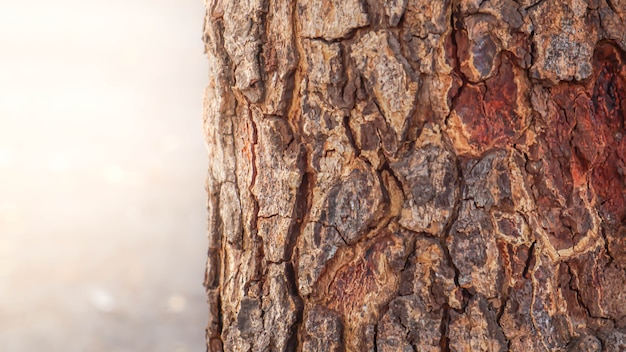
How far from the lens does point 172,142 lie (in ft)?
5.05

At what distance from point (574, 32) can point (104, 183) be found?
1.13 metres

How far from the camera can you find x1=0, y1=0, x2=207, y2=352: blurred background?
4.66ft

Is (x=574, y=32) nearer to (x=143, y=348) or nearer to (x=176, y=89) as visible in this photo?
(x=176, y=89)

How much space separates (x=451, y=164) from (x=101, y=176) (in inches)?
39.1

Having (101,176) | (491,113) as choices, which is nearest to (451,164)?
(491,113)

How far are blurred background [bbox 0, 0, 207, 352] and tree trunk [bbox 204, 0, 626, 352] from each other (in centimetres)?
74

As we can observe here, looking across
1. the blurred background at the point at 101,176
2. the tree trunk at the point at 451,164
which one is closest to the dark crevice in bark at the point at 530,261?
the tree trunk at the point at 451,164

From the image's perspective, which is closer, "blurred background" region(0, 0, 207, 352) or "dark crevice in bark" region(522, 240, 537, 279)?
"dark crevice in bark" region(522, 240, 537, 279)

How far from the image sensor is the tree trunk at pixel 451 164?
75cm

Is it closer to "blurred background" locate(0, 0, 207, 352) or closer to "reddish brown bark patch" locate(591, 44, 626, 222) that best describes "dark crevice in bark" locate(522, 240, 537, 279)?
"reddish brown bark patch" locate(591, 44, 626, 222)

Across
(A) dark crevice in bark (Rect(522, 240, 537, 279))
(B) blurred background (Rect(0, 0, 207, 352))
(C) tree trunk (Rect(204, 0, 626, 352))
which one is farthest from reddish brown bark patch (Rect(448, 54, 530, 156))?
(B) blurred background (Rect(0, 0, 207, 352))

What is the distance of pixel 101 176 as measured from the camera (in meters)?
1.48

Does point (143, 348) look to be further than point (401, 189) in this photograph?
Yes

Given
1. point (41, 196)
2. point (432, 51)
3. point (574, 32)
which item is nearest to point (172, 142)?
point (41, 196)
